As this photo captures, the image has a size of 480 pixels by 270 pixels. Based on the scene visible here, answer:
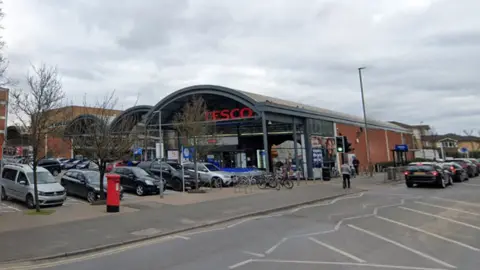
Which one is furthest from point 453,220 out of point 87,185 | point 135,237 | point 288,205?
point 87,185

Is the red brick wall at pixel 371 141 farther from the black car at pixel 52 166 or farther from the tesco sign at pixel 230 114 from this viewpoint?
the black car at pixel 52 166

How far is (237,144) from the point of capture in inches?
1521

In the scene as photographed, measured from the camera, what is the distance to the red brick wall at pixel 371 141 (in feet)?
134

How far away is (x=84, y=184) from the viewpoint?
18.2 meters

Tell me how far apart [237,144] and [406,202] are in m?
24.0

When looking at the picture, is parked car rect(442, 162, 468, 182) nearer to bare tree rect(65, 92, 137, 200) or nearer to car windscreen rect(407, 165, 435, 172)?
car windscreen rect(407, 165, 435, 172)

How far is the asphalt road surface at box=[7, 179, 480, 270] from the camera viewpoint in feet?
22.2

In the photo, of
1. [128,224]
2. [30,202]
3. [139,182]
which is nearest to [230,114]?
[139,182]

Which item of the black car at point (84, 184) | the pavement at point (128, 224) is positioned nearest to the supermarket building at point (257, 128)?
the black car at point (84, 184)

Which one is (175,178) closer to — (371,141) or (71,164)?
(71,164)

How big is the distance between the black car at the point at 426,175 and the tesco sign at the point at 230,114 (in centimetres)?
1255

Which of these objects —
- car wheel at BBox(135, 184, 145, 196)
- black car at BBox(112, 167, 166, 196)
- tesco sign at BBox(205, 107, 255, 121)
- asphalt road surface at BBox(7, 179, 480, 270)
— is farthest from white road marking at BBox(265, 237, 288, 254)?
tesco sign at BBox(205, 107, 255, 121)

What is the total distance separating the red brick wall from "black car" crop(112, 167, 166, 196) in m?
23.3

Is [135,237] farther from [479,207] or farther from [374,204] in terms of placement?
[479,207]
